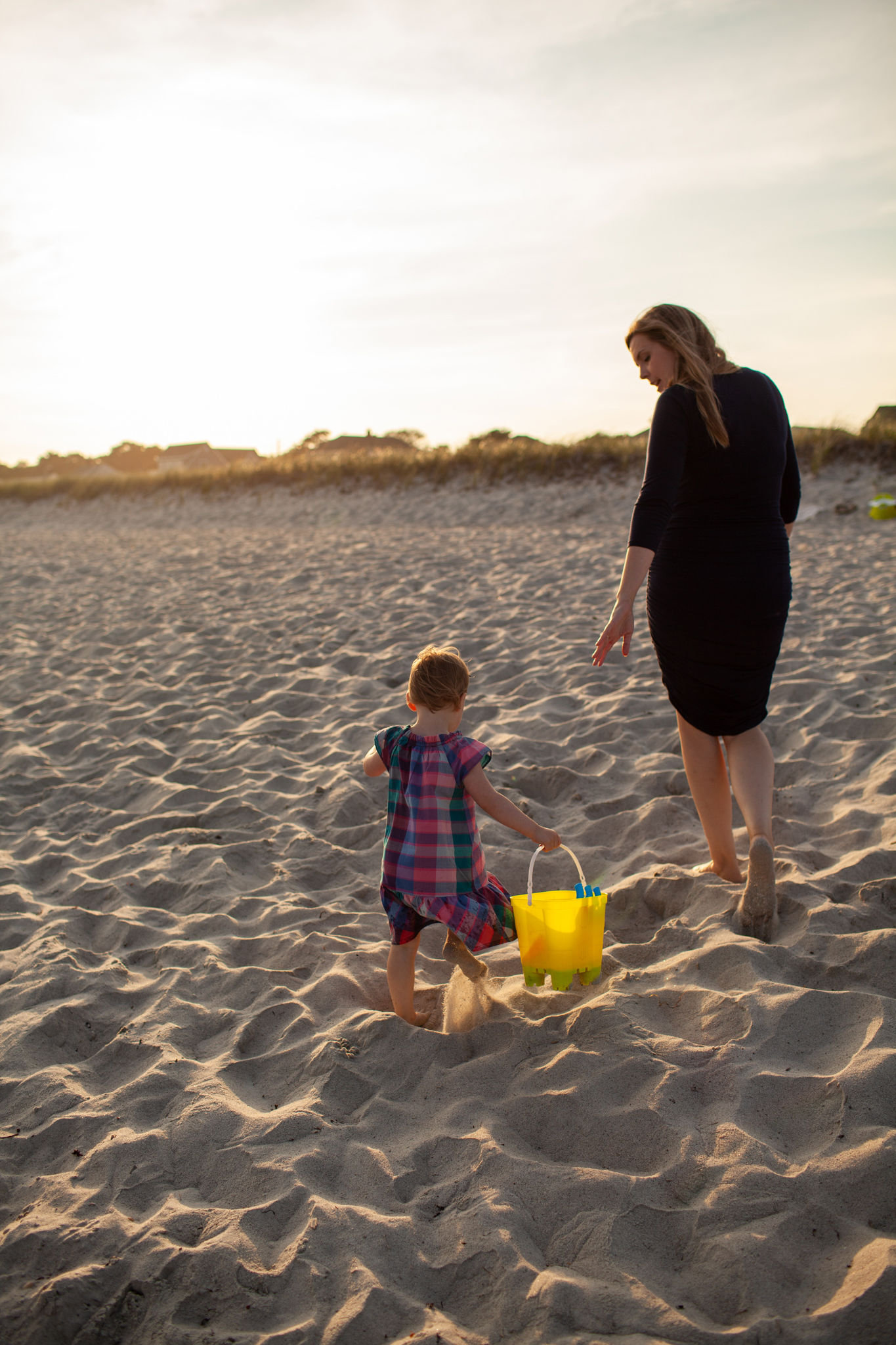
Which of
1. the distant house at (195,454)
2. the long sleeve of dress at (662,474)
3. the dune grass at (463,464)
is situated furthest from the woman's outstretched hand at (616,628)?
the distant house at (195,454)

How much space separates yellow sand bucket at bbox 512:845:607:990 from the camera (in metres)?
2.21

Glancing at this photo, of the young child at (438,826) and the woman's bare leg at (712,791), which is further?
the woman's bare leg at (712,791)

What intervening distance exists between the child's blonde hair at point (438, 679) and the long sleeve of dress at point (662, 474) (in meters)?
0.59

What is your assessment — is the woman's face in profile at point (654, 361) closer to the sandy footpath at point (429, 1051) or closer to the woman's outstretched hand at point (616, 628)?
the woman's outstretched hand at point (616, 628)

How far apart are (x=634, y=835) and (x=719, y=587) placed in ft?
4.03

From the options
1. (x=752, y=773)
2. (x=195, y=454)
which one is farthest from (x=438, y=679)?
(x=195, y=454)

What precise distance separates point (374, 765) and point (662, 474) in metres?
1.14

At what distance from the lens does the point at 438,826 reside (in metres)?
2.30

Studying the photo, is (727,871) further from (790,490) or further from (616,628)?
(790,490)

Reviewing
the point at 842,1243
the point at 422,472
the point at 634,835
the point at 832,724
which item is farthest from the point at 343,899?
the point at 422,472

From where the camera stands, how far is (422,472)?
54.9 ft

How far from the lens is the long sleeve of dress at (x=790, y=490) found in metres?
2.66

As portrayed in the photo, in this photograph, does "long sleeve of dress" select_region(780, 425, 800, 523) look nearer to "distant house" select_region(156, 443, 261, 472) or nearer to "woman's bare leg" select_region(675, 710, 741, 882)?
"woman's bare leg" select_region(675, 710, 741, 882)

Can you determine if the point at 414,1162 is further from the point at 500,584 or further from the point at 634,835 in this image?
the point at 500,584
